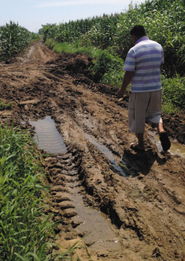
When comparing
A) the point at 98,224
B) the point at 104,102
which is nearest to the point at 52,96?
the point at 104,102

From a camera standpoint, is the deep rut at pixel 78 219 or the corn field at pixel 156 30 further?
the corn field at pixel 156 30

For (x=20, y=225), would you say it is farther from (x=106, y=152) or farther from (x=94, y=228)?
(x=106, y=152)

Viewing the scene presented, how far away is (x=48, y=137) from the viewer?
19.9 ft

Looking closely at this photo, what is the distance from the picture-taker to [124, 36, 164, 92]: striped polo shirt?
Result: 4613mm

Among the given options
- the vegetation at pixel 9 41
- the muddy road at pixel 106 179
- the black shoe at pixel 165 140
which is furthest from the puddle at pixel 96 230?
the vegetation at pixel 9 41

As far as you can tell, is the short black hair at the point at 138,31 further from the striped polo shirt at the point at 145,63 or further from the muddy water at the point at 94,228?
the muddy water at the point at 94,228

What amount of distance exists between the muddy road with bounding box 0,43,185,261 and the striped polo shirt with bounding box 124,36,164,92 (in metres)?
1.07

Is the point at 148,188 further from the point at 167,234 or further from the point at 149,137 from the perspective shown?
the point at 149,137

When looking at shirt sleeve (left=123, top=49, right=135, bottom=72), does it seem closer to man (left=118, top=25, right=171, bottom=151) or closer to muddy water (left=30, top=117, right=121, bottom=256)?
man (left=118, top=25, right=171, bottom=151)

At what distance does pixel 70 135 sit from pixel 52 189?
2090 mm

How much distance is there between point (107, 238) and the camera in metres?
3.16

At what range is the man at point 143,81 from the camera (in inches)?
183

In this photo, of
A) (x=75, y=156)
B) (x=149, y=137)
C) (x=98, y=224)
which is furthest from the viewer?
(x=149, y=137)

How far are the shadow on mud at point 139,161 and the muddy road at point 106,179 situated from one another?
14 millimetres
